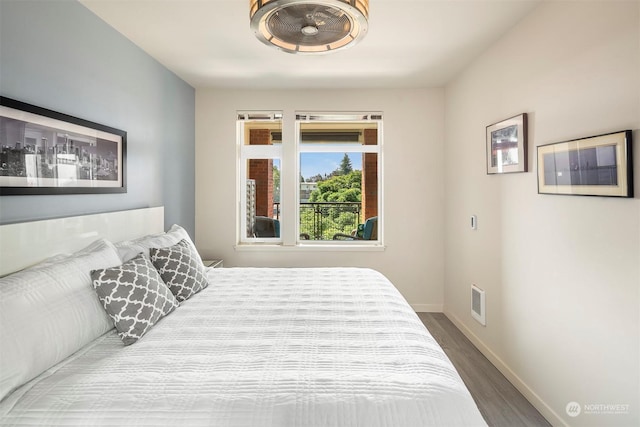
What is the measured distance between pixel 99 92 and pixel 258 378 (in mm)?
2189

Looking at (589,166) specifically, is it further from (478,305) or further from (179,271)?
(179,271)

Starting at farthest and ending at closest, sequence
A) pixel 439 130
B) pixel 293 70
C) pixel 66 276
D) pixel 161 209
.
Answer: pixel 439 130
pixel 293 70
pixel 161 209
pixel 66 276

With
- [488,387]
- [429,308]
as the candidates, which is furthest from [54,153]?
[429,308]

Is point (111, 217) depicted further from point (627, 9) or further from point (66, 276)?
point (627, 9)

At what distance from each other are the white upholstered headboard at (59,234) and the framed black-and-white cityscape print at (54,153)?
0.18 m

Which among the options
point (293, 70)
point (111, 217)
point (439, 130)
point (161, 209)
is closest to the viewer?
point (111, 217)

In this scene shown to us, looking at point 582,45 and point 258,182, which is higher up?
point 582,45

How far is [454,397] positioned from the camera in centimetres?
117

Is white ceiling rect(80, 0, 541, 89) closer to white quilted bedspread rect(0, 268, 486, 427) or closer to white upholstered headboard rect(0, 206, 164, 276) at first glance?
white upholstered headboard rect(0, 206, 164, 276)

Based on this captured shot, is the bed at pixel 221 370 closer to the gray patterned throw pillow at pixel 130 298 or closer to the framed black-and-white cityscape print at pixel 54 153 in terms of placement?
the gray patterned throw pillow at pixel 130 298

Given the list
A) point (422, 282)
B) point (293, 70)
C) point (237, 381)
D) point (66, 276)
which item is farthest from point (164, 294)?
point (422, 282)

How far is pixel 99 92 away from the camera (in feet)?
7.52

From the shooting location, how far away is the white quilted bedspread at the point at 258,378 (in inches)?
42.9

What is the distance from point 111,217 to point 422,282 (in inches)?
126
